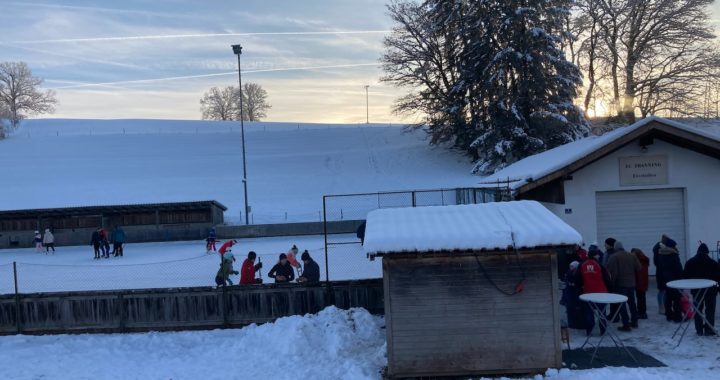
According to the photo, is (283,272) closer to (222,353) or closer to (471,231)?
(222,353)

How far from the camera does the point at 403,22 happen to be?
47125 millimetres

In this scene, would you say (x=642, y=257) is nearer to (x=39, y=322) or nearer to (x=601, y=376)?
(x=601, y=376)

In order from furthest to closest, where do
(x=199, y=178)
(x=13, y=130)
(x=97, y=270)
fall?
(x=13, y=130)
(x=199, y=178)
(x=97, y=270)

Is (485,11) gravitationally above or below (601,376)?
above

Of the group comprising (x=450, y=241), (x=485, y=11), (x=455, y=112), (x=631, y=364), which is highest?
(x=485, y=11)

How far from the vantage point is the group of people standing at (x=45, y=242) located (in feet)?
85.9

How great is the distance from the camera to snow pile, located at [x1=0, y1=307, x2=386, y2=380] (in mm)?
9273

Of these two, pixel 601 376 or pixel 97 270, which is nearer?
pixel 601 376

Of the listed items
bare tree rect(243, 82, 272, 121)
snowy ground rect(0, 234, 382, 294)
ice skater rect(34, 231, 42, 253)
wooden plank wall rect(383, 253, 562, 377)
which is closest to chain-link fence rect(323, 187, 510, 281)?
snowy ground rect(0, 234, 382, 294)

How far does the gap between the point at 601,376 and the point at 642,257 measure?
3.95 m

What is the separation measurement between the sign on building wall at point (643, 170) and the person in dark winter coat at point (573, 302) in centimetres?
478

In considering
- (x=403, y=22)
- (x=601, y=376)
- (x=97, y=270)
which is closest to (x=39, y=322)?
(x=97, y=270)

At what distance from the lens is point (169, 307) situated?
38.9 feet

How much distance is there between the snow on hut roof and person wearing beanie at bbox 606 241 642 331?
7.04ft
